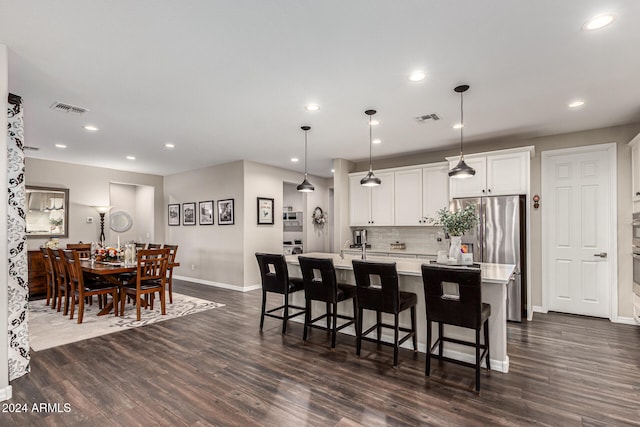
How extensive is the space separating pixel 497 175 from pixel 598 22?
2.84 meters

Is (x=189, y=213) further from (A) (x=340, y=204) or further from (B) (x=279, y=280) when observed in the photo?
(B) (x=279, y=280)

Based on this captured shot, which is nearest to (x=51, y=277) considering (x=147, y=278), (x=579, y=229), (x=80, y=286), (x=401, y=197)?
(x=80, y=286)

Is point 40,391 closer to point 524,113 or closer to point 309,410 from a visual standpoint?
point 309,410

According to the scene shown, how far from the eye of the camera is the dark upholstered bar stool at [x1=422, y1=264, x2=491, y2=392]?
256cm

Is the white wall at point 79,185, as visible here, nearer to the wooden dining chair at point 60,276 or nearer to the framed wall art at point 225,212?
the wooden dining chair at point 60,276

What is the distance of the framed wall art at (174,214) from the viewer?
809 centimetres

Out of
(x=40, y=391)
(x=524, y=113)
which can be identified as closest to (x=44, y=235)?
(x=40, y=391)

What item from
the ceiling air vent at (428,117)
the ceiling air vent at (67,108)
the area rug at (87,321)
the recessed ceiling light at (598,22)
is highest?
the recessed ceiling light at (598,22)

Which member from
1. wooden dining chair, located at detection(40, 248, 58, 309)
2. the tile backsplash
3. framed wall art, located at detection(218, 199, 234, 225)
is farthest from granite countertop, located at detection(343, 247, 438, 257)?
wooden dining chair, located at detection(40, 248, 58, 309)

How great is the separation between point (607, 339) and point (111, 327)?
6.08m

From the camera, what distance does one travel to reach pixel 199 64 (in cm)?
272

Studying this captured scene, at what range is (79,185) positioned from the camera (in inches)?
275

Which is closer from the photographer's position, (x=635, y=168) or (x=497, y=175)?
(x=635, y=168)

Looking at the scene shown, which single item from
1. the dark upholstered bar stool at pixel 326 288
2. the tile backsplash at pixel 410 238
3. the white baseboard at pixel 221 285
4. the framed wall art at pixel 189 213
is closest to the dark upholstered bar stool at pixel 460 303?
the dark upholstered bar stool at pixel 326 288
